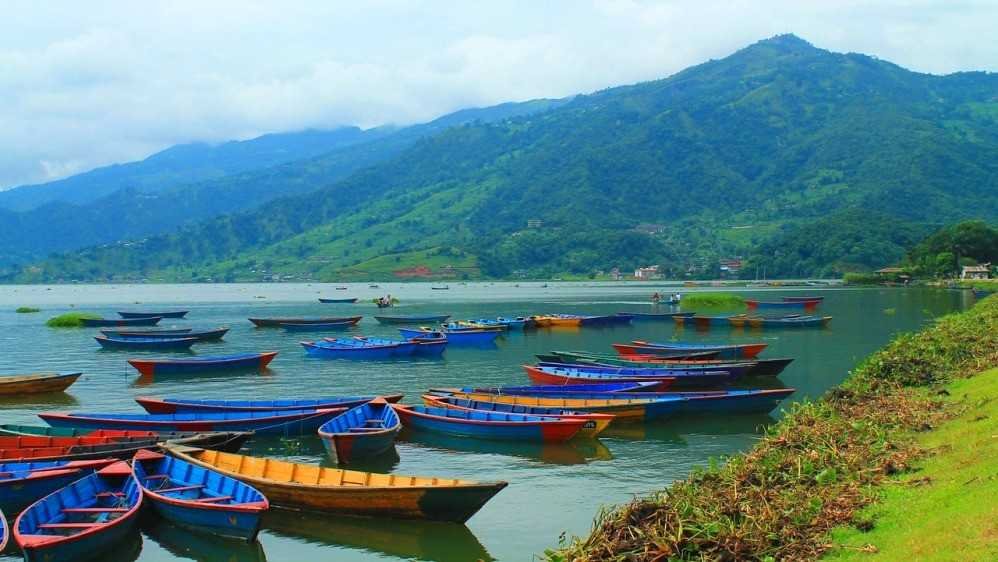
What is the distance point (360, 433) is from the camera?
2588 cm

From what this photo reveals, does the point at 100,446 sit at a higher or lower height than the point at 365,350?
higher

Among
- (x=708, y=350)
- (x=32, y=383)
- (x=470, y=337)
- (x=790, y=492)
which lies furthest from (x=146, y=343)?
(x=790, y=492)

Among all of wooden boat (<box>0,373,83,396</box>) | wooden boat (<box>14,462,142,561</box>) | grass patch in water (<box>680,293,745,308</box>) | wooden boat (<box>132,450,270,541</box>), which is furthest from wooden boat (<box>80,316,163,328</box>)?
wooden boat (<box>14,462,142,561</box>)

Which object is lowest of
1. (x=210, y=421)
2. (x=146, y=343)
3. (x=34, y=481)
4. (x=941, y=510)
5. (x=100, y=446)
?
(x=146, y=343)

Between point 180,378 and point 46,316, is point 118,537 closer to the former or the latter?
point 180,378

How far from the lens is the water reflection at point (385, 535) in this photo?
1905 cm

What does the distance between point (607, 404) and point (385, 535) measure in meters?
14.3

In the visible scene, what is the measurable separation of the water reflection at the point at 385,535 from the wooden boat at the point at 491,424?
8333mm

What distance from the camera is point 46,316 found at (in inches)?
4343

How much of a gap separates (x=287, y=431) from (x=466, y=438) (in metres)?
6.35

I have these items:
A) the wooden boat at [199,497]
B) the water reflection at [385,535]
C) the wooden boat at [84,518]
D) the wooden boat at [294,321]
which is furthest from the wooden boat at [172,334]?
the water reflection at [385,535]

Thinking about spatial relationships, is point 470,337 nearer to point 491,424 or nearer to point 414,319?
point 414,319

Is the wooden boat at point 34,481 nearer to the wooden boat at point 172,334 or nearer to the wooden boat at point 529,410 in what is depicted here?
the wooden boat at point 529,410

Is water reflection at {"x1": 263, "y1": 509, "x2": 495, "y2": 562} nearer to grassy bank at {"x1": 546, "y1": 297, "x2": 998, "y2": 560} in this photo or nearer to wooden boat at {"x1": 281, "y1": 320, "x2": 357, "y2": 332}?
grassy bank at {"x1": 546, "y1": 297, "x2": 998, "y2": 560}
